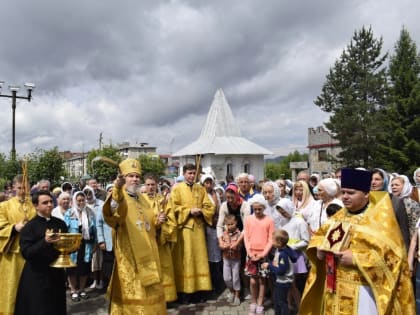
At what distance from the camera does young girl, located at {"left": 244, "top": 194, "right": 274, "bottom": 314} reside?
17.9 feet

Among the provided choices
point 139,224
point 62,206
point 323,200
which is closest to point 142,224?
point 139,224

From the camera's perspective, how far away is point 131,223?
451 centimetres

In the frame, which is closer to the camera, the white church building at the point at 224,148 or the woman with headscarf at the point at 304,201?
the woman with headscarf at the point at 304,201

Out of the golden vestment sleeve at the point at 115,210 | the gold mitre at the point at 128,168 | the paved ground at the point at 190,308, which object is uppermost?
the gold mitre at the point at 128,168

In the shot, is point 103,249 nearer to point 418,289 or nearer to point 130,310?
point 130,310

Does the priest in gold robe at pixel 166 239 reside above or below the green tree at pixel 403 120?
below

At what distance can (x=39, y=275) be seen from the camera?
398 cm

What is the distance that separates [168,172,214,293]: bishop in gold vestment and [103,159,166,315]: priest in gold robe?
64.4 inches

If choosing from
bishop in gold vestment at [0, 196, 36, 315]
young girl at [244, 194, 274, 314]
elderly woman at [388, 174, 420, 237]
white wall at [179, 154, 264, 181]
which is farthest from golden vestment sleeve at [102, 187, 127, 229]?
white wall at [179, 154, 264, 181]

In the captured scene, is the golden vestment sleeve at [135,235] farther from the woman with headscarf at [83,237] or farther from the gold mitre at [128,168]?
the woman with headscarf at [83,237]

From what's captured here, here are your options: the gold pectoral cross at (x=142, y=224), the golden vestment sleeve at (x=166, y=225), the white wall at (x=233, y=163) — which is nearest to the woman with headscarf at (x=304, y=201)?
the golden vestment sleeve at (x=166, y=225)

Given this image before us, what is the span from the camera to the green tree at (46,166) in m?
15.9

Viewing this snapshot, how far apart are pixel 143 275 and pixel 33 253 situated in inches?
46.2

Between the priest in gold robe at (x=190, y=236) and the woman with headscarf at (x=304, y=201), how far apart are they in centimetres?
138
